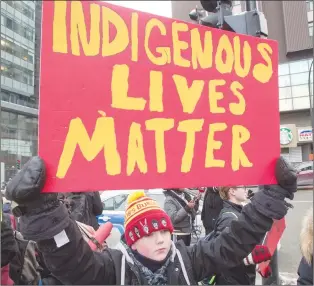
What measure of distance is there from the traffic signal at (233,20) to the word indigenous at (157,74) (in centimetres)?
166

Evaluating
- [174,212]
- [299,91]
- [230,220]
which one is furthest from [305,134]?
[230,220]

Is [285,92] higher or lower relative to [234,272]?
higher

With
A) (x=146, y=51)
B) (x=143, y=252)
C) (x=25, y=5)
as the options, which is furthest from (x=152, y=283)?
(x=25, y=5)

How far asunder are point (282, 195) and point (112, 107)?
94 cm

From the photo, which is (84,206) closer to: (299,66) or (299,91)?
(299,66)

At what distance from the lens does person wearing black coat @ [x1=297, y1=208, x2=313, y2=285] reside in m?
1.93

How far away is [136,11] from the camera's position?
1.63 m

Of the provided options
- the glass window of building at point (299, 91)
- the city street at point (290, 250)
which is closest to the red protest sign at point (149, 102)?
the city street at point (290, 250)

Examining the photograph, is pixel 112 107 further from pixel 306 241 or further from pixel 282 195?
pixel 306 241

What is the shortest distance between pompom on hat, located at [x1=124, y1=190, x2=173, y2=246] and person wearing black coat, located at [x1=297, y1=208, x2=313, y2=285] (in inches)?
30.5

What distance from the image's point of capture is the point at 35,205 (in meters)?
1.40

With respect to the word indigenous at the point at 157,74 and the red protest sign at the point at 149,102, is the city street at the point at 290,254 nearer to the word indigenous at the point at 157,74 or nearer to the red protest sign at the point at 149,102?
the red protest sign at the point at 149,102

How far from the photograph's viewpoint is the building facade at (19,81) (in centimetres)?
2942

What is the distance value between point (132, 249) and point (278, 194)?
775 millimetres
